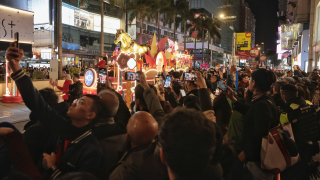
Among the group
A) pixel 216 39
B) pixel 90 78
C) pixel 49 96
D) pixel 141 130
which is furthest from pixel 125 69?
pixel 216 39

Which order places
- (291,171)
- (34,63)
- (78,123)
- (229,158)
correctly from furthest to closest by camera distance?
(34,63) → (291,171) → (78,123) → (229,158)

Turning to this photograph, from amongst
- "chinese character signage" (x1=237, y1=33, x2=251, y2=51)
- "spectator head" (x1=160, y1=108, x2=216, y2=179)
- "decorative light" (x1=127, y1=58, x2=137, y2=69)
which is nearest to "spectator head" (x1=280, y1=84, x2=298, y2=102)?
"spectator head" (x1=160, y1=108, x2=216, y2=179)

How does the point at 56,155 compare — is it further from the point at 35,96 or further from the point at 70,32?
the point at 70,32

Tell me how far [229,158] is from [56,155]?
4.98ft

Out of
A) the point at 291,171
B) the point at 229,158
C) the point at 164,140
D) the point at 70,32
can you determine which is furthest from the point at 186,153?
the point at 70,32

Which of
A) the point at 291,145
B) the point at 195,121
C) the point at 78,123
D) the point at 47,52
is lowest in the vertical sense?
the point at 291,145

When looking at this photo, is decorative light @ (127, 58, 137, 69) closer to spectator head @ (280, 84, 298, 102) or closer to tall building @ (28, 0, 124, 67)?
spectator head @ (280, 84, 298, 102)

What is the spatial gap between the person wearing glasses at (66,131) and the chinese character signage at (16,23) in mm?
12595

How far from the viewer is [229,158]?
218cm

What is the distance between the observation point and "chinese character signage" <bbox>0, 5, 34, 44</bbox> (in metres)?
13.1

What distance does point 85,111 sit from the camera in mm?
2469

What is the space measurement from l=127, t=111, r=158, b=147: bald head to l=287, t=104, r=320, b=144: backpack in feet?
8.51

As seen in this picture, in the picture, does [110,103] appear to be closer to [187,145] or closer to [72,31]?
[187,145]

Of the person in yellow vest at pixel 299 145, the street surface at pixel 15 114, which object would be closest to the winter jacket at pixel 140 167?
the person in yellow vest at pixel 299 145
